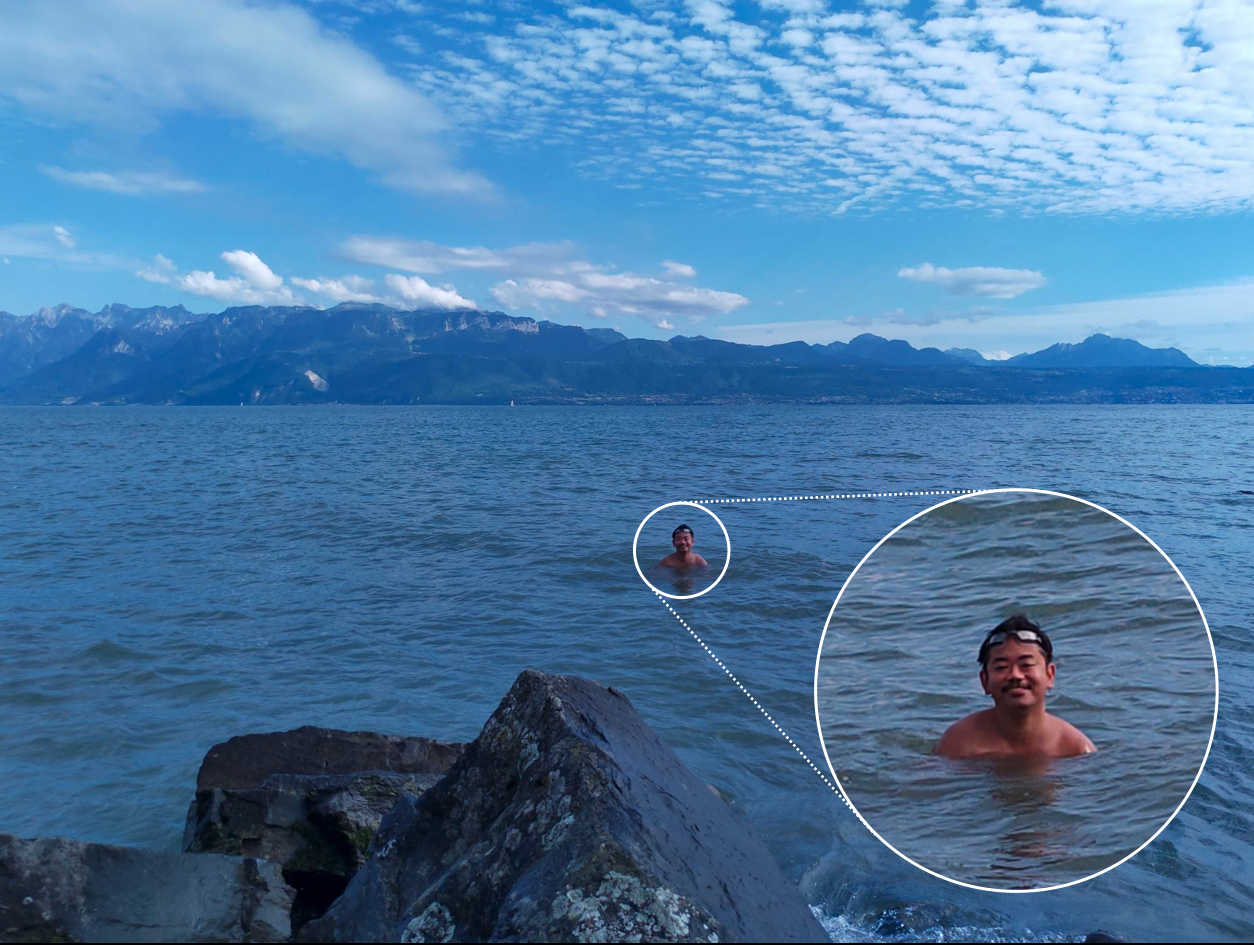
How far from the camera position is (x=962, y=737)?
2.84 metres

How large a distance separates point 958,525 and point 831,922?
163 inches

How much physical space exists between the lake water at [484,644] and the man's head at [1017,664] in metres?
4.21

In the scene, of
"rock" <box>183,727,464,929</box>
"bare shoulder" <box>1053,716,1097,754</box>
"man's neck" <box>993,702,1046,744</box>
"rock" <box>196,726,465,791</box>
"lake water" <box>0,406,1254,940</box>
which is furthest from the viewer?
"rock" <box>196,726,465,791</box>

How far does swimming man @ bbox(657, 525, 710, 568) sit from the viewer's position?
627 inches

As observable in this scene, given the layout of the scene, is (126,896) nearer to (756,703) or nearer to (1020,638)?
(1020,638)

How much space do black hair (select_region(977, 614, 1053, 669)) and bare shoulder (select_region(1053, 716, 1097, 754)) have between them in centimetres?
42

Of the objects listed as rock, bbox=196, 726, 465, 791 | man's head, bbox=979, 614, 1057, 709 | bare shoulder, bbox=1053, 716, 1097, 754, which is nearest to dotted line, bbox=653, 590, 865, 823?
rock, bbox=196, 726, 465, 791

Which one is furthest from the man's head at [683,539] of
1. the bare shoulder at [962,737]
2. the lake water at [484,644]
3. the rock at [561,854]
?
the bare shoulder at [962,737]

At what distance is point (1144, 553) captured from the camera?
3281 mm

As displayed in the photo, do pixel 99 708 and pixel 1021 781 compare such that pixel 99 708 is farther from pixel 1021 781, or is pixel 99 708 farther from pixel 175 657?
pixel 1021 781

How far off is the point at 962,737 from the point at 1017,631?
1.59 ft

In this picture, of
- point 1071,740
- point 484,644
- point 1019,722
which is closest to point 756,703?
point 484,644

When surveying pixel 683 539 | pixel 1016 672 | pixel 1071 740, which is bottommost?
pixel 683 539

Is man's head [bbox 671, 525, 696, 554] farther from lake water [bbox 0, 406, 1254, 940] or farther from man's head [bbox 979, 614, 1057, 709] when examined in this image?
man's head [bbox 979, 614, 1057, 709]
